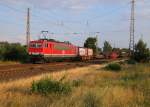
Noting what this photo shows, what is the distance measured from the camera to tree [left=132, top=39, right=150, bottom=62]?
2115 inches

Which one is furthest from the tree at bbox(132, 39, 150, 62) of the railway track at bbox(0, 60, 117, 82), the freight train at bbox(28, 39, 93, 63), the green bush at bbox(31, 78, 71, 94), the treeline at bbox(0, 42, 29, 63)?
the green bush at bbox(31, 78, 71, 94)

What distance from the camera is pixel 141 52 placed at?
55.2 metres

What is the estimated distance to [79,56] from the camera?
6269cm

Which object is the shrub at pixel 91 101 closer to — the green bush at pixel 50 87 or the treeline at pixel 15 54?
the green bush at pixel 50 87

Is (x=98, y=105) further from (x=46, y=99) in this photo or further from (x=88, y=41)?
(x=88, y=41)

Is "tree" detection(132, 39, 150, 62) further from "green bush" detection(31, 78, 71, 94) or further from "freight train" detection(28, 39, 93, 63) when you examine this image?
"green bush" detection(31, 78, 71, 94)

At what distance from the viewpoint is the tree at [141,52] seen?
176 feet

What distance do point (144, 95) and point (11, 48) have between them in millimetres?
38886

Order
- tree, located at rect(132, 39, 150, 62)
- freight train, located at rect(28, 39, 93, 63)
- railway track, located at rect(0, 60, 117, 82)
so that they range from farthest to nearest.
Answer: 1. tree, located at rect(132, 39, 150, 62)
2. freight train, located at rect(28, 39, 93, 63)
3. railway track, located at rect(0, 60, 117, 82)

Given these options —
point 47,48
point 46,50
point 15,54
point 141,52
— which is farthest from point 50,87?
point 141,52

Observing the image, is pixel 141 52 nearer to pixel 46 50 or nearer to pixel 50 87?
pixel 46 50

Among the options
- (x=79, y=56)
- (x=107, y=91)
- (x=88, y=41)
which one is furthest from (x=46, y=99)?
(x=88, y=41)

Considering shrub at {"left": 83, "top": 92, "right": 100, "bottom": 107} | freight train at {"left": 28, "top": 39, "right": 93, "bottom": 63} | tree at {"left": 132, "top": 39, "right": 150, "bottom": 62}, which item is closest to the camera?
shrub at {"left": 83, "top": 92, "right": 100, "bottom": 107}

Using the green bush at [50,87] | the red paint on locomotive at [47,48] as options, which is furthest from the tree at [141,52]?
the green bush at [50,87]
